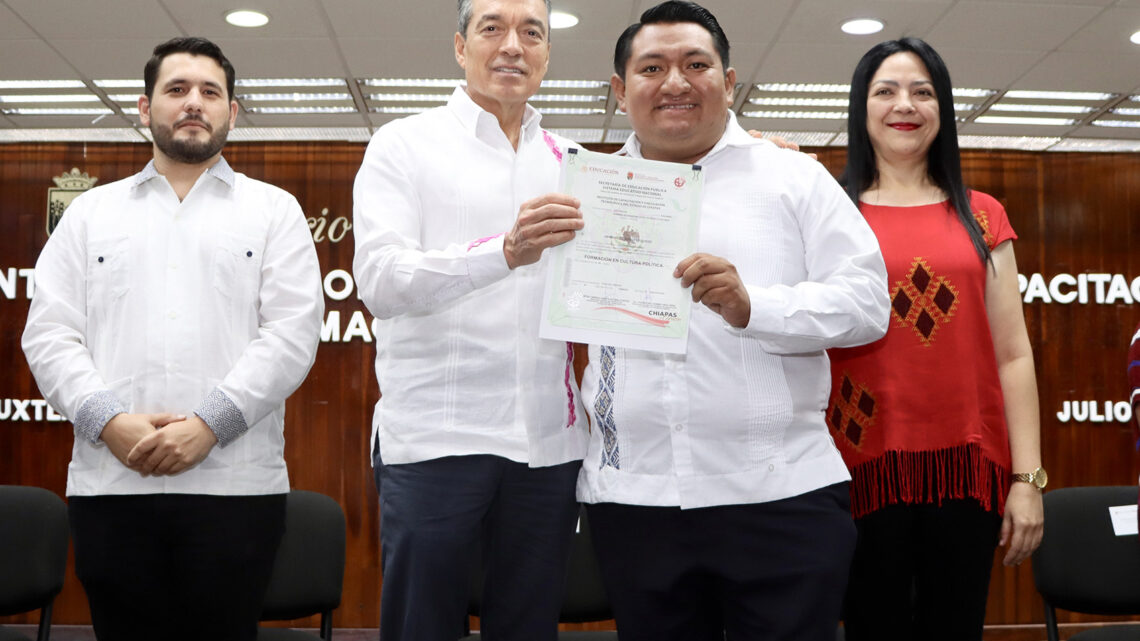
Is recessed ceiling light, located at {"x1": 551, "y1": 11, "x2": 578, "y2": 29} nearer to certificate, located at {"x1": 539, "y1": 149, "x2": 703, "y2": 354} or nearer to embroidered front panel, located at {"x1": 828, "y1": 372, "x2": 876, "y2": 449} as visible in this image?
embroidered front panel, located at {"x1": 828, "y1": 372, "x2": 876, "y2": 449}

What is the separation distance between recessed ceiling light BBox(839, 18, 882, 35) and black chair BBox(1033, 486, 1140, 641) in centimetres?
309

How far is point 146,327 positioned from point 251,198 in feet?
1.49

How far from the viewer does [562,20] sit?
18.1 ft

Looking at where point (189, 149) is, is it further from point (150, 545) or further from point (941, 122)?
point (941, 122)

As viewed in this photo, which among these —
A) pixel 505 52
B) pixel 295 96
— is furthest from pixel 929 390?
pixel 295 96

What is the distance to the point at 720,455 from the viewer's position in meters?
1.76

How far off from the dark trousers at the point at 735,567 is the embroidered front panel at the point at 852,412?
0.36 metres

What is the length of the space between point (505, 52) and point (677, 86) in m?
0.41

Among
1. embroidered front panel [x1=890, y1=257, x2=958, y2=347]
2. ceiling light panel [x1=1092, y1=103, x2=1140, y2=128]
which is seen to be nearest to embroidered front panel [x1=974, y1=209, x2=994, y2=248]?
embroidered front panel [x1=890, y1=257, x2=958, y2=347]

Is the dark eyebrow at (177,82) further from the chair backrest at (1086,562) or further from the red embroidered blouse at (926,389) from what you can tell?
the chair backrest at (1086,562)

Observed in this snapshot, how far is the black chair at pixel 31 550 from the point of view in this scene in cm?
319

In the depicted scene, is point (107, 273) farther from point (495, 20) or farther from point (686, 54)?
point (686, 54)

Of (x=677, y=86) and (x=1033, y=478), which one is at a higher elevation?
(x=677, y=86)

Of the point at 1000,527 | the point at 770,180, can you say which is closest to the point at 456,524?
the point at 770,180
